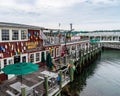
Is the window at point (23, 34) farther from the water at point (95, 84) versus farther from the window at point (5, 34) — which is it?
the water at point (95, 84)

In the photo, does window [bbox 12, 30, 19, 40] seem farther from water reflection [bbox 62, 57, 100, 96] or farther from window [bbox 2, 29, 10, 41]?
water reflection [bbox 62, 57, 100, 96]

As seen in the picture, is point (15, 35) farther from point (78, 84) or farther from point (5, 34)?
point (78, 84)

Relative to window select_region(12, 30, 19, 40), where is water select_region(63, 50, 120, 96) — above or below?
below

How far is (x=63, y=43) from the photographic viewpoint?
26.9 meters

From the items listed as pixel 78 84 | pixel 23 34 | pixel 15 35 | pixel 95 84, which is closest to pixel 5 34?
pixel 15 35

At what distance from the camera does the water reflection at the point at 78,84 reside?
725 inches

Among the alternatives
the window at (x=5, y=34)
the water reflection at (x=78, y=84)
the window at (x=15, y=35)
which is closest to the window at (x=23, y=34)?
the window at (x=15, y=35)

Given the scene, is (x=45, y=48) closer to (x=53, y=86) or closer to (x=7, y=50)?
(x=7, y=50)

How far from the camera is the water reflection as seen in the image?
725 inches

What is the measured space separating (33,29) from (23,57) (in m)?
3.92

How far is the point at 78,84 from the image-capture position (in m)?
22.0

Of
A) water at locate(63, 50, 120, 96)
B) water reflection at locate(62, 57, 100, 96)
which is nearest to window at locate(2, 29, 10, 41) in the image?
water reflection at locate(62, 57, 100, 96)

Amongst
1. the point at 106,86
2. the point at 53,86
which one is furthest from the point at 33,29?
the point at 106,86

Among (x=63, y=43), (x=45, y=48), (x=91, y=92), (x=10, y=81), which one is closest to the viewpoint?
(x=10, y=81)
